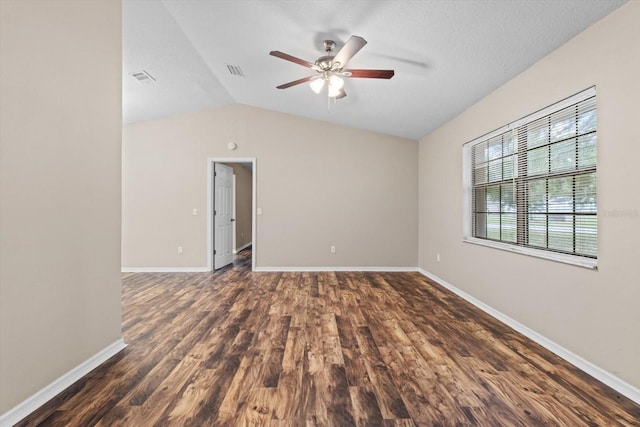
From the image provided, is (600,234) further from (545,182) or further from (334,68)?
(334,68)

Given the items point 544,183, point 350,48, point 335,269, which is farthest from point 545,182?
point 335,269

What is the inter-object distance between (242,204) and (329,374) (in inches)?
268

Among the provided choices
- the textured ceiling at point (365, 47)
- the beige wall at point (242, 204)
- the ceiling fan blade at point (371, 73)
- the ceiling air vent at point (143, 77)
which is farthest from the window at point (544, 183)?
the beige wall at point (242, 204)

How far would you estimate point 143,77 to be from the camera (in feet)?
12.9

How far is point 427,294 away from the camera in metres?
3.83

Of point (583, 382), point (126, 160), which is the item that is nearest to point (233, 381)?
point (583, 382)

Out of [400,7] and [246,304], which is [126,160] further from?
[400,7]

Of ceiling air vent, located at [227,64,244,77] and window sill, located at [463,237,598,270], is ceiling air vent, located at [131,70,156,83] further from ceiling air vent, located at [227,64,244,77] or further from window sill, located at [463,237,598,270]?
window sill, located at [463,237,598,270]

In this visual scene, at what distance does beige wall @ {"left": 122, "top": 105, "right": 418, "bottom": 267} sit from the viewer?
5.18 m

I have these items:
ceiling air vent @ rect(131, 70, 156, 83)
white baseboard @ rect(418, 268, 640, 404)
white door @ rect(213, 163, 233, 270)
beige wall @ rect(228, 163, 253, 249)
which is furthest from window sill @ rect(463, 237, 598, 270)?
beige wall @ rect(228, 163, 253, 249)

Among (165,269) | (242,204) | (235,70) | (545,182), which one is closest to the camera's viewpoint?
(545,182)

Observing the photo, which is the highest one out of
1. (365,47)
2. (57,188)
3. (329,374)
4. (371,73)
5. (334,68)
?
(365,47)

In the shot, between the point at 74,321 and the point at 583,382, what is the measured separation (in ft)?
10.9

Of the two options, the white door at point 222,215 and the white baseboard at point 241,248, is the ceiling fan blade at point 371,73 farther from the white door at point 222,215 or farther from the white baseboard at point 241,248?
the white baseboard at point 241,248
